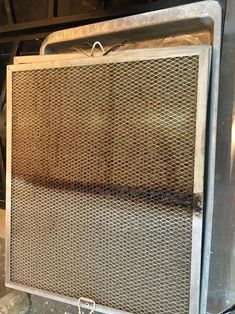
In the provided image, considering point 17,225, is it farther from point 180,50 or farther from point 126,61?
point 180,50

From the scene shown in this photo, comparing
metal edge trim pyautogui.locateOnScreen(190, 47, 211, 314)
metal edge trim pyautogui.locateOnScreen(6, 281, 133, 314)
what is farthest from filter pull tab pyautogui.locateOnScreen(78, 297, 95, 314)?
metal edge trim pyautogui.locateOnScreen(190, 47, 211, 314)

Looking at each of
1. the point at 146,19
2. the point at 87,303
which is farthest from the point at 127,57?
the point at 87,303

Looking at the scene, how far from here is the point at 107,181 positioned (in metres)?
1.05

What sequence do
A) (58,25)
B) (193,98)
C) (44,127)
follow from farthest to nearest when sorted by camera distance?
(58,25) < (44,127) < (193,98)

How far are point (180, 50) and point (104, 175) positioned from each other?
0.46 m

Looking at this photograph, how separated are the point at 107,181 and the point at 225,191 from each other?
1.41ft

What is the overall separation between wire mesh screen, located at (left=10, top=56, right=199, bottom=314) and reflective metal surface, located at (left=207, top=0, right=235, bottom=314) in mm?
243

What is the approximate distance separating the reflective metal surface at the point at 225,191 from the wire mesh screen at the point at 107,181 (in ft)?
0.80

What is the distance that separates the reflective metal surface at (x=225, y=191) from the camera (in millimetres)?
1085

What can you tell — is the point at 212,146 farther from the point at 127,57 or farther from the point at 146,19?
the point at 146,19

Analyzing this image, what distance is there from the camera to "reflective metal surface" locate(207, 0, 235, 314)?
3.56 ft

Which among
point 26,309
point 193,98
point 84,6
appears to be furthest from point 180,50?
point 26,309

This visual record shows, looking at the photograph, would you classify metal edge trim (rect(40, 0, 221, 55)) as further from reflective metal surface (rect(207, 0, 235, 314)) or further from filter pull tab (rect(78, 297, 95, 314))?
filter pull tab (rect(78, 297, 95, 314))

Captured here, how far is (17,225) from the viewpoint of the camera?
1.24 meters
